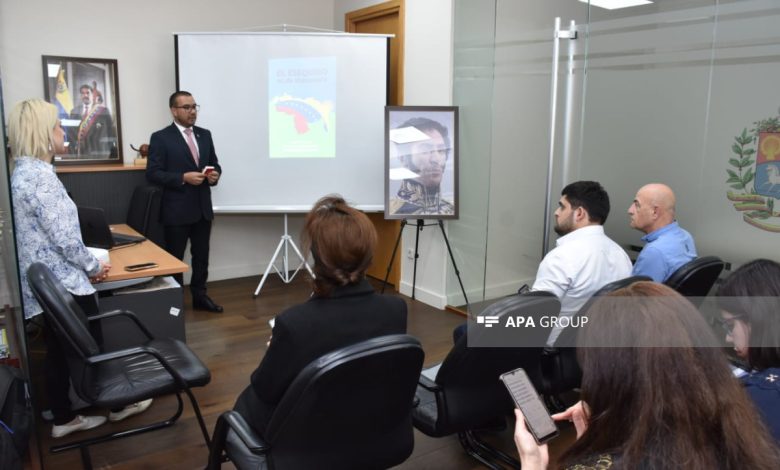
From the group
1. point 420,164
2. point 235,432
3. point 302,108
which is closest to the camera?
point 235,432

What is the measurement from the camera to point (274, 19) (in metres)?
5.37

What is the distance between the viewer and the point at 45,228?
239cm

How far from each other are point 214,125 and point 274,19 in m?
1.33

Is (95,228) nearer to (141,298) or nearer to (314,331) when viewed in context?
(141,298)

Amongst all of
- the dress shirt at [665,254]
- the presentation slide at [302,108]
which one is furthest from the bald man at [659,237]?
the presentation slide at [302,108]

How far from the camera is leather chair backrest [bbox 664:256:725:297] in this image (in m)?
2.39

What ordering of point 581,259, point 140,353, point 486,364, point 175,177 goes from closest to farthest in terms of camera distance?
point 486,364 < point 140,353 < point 581,259 < point 175,177

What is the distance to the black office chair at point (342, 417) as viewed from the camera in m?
1.47

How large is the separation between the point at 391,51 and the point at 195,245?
2.29 metres

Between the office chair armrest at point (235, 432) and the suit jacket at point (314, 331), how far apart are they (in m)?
0.05

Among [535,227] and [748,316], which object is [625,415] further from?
[535,227]

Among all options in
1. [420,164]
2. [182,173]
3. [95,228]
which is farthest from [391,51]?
[95,228]

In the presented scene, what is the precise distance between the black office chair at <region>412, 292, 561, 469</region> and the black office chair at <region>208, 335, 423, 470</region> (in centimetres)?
26

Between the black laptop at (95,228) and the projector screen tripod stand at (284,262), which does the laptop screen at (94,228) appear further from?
the projector screen tripod stand at (284,262)
